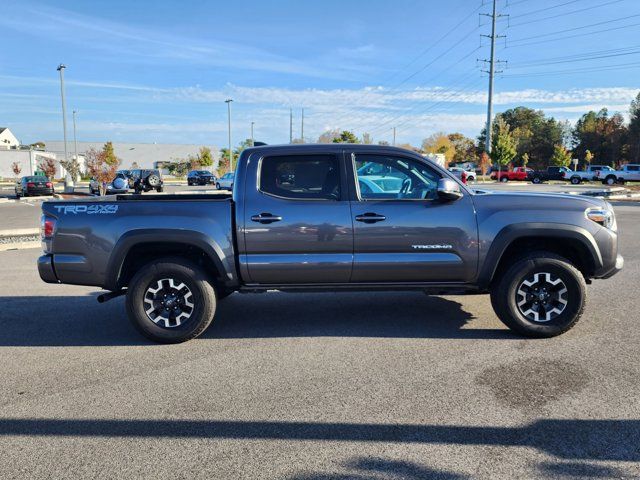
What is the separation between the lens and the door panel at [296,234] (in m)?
4.99

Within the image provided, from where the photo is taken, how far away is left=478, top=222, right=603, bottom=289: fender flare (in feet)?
16.4

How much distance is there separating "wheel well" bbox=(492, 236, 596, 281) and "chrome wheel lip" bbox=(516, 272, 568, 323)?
28cm

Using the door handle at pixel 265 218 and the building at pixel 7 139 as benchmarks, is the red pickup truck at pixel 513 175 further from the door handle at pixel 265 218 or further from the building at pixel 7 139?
the building at pixel 7 139

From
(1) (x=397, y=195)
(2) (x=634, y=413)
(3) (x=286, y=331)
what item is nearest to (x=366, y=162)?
(1) (x=397, y=195)

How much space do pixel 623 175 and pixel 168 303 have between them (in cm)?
5305

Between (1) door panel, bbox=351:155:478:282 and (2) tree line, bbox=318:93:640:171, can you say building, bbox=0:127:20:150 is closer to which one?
(2) tree line, bbox=318:93:640:171

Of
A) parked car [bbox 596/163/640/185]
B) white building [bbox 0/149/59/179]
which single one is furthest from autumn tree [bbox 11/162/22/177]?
parked car [bbox 596/163/640/185]

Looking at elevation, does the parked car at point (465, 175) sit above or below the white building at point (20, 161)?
below

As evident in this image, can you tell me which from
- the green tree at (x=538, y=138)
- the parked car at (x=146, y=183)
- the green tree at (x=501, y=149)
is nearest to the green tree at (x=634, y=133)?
the green tree at (x=538, y=138)

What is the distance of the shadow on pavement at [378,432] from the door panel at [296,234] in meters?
1.84

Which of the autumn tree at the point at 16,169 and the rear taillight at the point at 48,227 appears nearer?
the rear taillight at the point at 48,227

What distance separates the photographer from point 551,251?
17.6 feet

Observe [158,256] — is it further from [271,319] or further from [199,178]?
[199,178]

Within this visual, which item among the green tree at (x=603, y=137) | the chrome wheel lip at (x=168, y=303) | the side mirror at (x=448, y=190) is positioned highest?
the green tree at (x=603, y=137)
